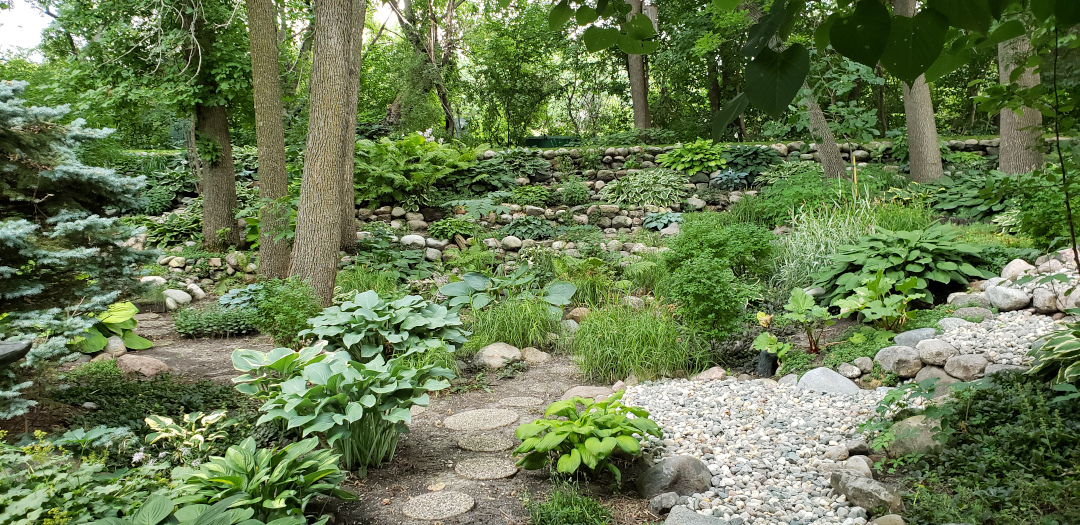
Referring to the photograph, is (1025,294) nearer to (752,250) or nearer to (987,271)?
(987,271)

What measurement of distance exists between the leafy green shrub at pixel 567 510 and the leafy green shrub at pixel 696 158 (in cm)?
792

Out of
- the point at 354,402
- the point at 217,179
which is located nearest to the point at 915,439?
the point at 354,402

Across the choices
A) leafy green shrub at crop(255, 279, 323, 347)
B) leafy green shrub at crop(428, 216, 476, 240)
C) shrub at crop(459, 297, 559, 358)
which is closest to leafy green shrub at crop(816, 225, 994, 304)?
shrub at crop(459, 297, 559, 358)

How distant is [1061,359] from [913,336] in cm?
114

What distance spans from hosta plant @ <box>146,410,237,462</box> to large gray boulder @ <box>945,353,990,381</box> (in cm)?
370

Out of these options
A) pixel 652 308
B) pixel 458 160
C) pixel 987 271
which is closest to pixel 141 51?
pixel 458 160

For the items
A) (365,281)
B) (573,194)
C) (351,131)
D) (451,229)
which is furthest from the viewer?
(573,194)

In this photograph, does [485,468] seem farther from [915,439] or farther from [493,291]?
[493,291]

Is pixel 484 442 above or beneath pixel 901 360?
beneath

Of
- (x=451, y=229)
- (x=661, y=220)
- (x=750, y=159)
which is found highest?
(x=750, y=159)

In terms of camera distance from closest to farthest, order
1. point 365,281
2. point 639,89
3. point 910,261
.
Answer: point 910,261
point 365,281
point 639,89

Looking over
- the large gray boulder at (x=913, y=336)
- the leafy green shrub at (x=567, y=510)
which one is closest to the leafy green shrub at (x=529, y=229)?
the large gray boulder at (x=913, y=336)

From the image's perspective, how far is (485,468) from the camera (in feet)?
10.0

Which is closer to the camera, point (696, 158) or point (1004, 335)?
point (1004, 335)
